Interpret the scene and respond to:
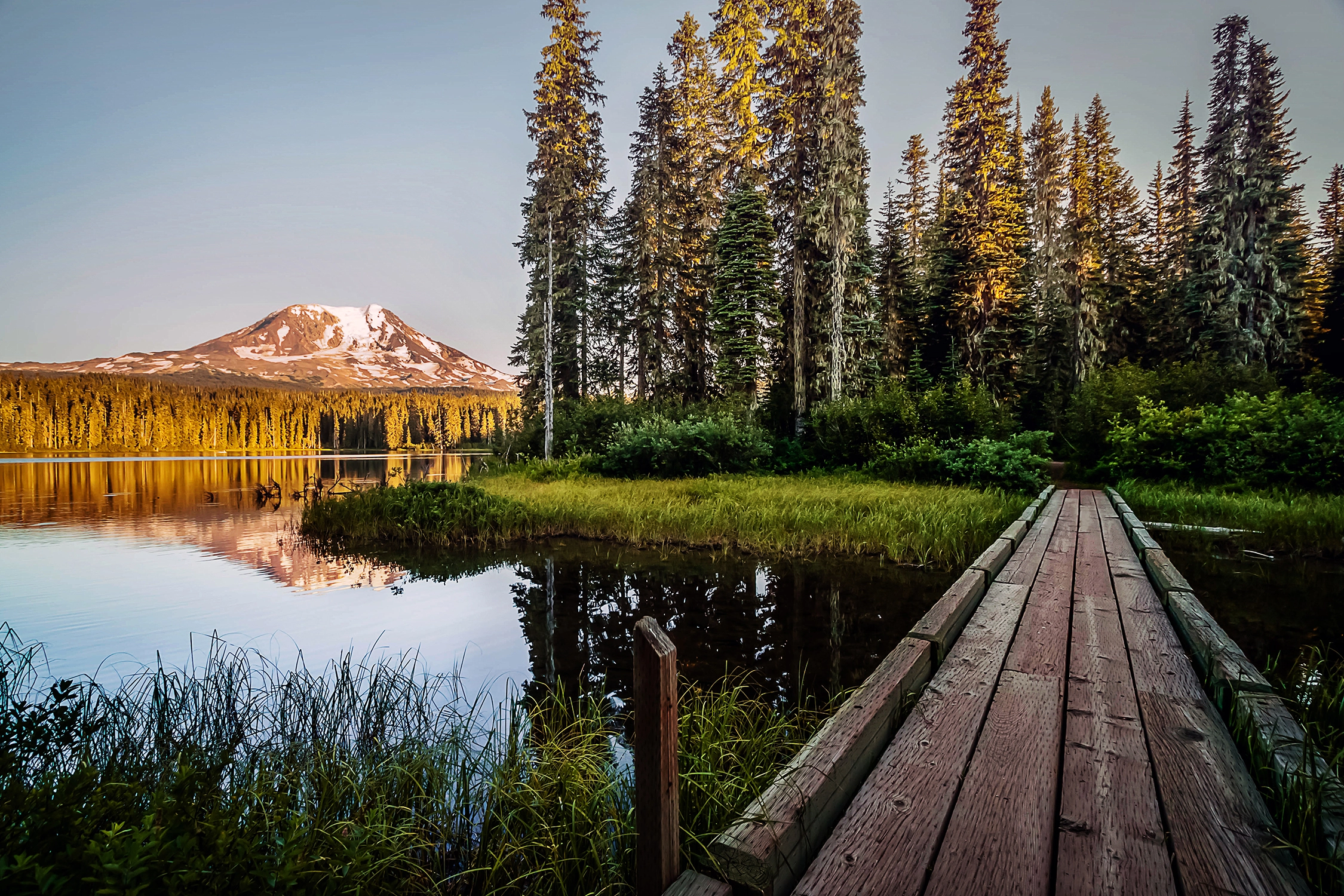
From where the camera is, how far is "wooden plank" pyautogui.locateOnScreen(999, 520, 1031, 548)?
273 inches

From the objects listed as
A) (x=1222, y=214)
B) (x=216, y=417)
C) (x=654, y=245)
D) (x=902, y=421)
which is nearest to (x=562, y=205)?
(x=654, y=245)

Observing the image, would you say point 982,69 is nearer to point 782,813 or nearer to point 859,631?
point 859,631

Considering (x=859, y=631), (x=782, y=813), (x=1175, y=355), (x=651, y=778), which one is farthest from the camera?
(x=1175, y=355)

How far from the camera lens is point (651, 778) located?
5.25 ft

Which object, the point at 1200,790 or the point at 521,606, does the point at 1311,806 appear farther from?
the point at 521,606

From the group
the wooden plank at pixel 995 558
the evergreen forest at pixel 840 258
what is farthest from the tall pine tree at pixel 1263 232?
the wooden plank at pixel 995 558

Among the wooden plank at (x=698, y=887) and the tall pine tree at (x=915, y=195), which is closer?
the wooden plank at (x=698, y=887)

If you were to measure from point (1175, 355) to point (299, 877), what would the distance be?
36.1 meters

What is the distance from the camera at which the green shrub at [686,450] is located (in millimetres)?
18047

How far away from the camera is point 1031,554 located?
639cm

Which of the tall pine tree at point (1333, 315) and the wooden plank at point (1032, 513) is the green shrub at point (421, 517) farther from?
the tall pine tree at point (1333, 315)

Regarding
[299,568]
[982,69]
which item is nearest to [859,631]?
[299,568]

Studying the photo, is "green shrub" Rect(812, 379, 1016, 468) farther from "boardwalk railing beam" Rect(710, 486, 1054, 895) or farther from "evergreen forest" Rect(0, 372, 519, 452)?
"evergreen forest" Rect(0, 372, 519, 452)

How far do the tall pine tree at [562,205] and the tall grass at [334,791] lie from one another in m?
21.4
